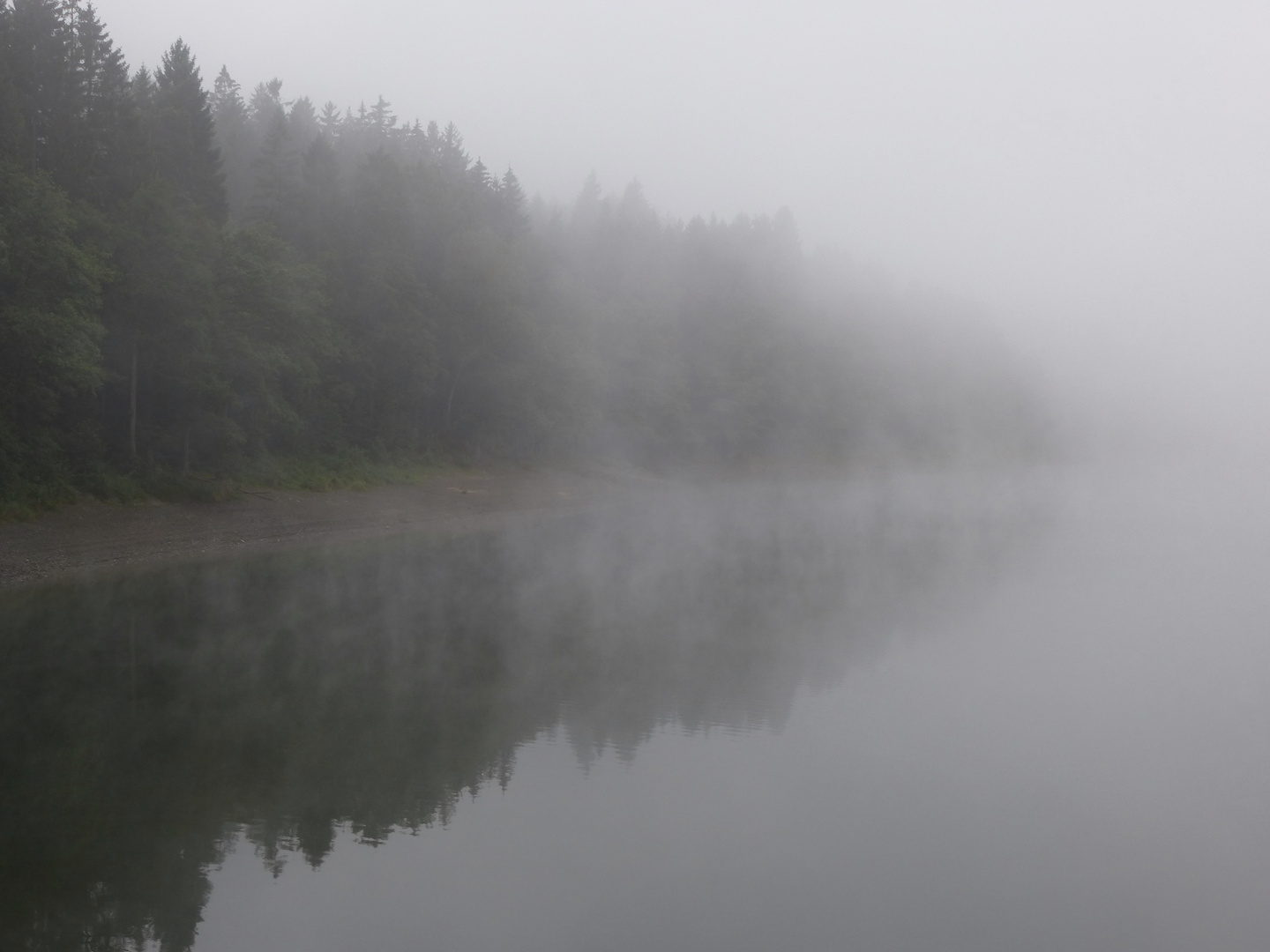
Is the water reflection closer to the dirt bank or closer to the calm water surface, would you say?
Answer: the calm water surface

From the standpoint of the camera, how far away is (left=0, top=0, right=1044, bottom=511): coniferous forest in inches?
1006

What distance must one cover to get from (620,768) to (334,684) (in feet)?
12.9

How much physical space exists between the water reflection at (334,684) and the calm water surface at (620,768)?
5 centimetres

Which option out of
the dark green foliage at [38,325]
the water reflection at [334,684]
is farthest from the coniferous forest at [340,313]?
the water reflection at [334,684]

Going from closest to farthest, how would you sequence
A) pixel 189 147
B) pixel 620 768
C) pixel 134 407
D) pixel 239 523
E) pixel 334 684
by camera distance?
pixel 620 768 < pixel 334 684 < pixel 239 523 < pixel 134 407 < pixel 189 147

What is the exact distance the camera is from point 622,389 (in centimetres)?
6406

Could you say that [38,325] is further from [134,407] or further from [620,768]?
[620,768]

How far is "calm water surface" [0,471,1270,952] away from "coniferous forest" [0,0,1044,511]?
915 centimetres

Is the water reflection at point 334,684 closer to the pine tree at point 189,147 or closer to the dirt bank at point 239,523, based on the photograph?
the dirt bank at point 239,523

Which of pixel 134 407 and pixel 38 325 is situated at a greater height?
pixel 38 325

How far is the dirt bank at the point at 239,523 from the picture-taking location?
2011 centimetres

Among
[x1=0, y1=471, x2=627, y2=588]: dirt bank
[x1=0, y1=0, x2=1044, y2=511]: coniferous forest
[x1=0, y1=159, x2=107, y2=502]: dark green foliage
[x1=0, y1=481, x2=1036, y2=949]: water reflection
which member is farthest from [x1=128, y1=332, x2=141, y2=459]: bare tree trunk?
[x1=0, y1=481, x2=1036, y2=949]: water reflection

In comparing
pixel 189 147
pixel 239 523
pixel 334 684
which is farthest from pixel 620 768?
pixel 189 147

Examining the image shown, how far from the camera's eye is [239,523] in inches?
1033
